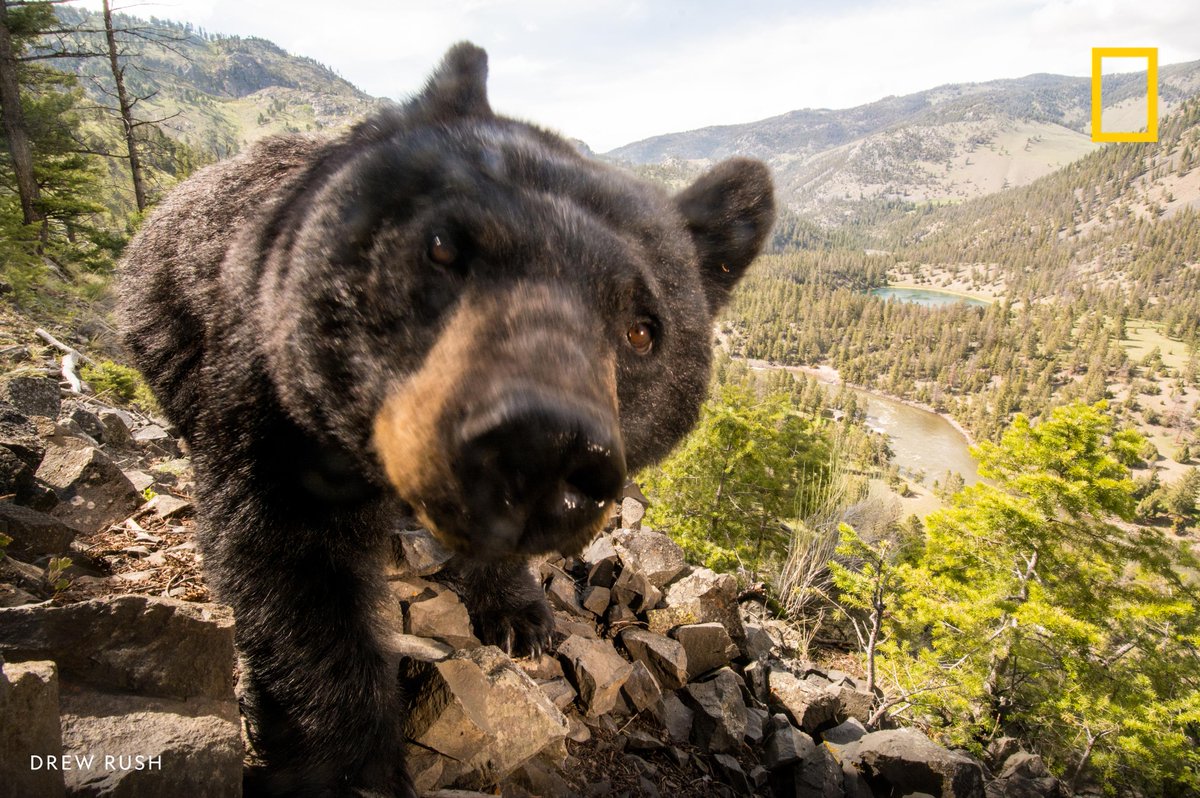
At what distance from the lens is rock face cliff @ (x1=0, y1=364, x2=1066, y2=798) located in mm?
1647

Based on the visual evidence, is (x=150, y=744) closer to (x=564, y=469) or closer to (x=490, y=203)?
(x=564, y=469)

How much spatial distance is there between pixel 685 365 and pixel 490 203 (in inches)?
45.7

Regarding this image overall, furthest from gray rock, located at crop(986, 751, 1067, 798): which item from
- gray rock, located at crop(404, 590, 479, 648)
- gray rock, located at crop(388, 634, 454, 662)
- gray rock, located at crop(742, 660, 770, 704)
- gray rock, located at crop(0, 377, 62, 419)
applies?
gray rock, located at crop(0, 377, 62, 419)

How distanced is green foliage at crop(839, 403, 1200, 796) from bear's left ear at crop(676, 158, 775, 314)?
38.0ft

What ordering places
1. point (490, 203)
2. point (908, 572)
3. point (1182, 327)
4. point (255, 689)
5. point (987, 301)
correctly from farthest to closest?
point (987, 301)
point (1182, 327)
point (908, 572)
point (255, 689)
point (490, 203)

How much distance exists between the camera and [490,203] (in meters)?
1.81

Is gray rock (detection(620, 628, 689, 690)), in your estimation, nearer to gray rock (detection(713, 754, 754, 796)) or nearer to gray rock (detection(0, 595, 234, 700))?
gray rock (detection(713, 754, 754, 796))

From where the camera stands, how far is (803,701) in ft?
15.9

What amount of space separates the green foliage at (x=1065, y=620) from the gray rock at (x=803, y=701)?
28.1ft

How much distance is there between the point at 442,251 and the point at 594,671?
267 cm

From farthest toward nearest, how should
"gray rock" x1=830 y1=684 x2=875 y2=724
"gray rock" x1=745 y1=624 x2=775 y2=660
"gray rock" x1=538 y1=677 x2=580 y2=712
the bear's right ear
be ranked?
"gray rock" x1=830 y1=684 x2=875 y2=724
"gray rock" x1=745 y1=624 x2=775 y2=660
"gray rock" x1=538 y1=677 x2=580 y2=712
the bear's right ear

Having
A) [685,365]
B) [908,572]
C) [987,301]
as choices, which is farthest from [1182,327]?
[685,365]

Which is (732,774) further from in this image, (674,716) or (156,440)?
(156,440)

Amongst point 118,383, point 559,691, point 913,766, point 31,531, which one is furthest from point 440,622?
point 118,383
